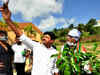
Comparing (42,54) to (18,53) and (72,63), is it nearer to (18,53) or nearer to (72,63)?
(72,63)

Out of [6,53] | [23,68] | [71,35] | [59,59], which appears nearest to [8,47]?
[6,53]

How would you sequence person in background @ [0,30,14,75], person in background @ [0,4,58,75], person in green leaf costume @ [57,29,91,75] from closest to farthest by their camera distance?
person in green leaf costume @ [57,29,91,75], person in background @ [0,4,58,75], person in background @ [0,30,14,75]

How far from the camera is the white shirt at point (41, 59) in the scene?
233cm

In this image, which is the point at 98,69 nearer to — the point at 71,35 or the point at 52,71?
the point at 52,71

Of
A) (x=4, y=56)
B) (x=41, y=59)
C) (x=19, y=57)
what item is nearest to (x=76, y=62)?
(x=41, y=59)

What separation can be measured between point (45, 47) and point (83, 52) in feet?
1.81

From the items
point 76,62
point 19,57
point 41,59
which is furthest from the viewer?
point 19,57

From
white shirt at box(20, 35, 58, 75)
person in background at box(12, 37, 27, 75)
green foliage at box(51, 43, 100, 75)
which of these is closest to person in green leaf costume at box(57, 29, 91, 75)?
green foliage at box(51, 43, 100, 75)

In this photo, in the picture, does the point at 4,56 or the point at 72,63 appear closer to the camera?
the point at 72,63

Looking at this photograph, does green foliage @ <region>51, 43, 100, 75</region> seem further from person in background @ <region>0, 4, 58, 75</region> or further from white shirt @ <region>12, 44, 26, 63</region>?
white shirt @ <region>12, 44, 26, 63</region>

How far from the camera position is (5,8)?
2.11 metres

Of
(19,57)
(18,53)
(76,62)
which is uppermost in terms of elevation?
(76,62)

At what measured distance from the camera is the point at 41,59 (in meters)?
2.35

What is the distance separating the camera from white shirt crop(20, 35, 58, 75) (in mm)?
2328
